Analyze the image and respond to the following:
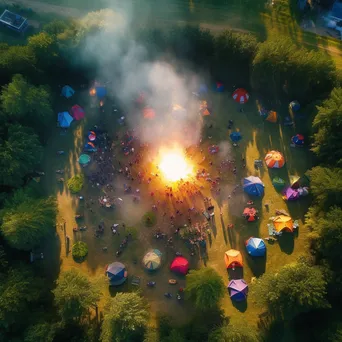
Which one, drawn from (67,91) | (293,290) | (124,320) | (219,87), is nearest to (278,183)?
(293,290)

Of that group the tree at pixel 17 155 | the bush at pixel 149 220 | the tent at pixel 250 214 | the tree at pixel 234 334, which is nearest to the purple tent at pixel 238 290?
the tree at pixel 234 334

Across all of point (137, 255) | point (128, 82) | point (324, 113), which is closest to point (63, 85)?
point (128, 82)

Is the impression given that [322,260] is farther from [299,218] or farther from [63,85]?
[63,85]

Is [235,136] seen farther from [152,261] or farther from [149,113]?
[152,261]

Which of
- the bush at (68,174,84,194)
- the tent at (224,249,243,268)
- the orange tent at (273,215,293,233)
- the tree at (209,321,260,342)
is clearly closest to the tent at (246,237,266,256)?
the tent at (224,249,243,268)

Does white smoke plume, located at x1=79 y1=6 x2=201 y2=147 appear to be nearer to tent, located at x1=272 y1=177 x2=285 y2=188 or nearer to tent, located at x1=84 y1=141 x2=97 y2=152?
tent, located at x1=84 y1=141 x2=97 y2=152

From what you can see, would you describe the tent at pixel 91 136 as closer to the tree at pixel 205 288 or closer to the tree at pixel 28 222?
the tree at pixel 28 222
